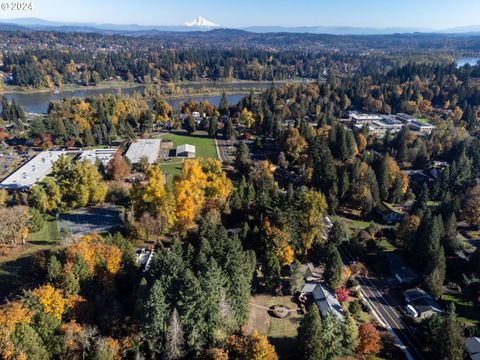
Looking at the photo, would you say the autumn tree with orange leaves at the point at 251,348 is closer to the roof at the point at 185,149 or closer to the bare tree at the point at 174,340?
the bare tree at the point at 174,340

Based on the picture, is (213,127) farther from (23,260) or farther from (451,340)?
(451,340)

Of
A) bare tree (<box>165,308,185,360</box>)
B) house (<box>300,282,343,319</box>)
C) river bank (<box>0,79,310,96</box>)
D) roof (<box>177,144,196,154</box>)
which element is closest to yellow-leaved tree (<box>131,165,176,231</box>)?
house (<box>300,282,343,319</box>)

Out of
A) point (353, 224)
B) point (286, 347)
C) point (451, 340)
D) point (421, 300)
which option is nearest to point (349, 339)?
point (286, 347)

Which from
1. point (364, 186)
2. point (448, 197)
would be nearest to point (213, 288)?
point (364, 186)

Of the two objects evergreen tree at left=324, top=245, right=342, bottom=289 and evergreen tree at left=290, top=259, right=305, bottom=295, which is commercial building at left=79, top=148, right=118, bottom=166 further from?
evergreen tree at left=324, top=245, right=342, bottom=289

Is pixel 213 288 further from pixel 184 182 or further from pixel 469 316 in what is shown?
pixel 469 316

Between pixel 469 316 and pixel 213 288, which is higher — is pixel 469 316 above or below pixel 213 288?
below
